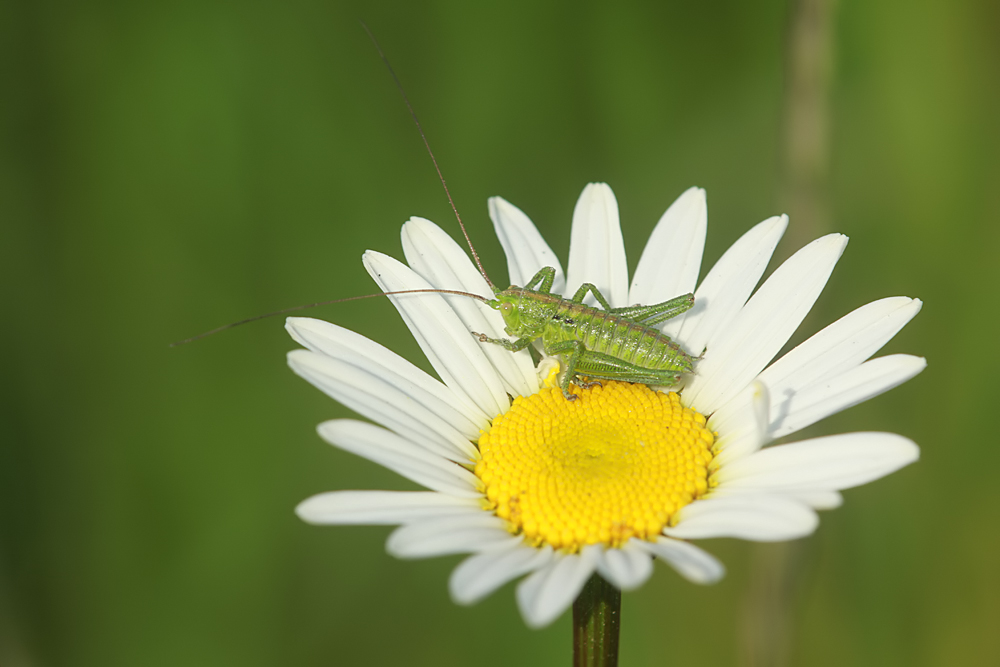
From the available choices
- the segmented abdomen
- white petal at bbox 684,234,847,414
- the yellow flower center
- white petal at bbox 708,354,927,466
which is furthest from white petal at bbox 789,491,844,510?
the segmented abdomen

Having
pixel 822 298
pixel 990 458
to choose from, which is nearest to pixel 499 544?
pixel 822 298

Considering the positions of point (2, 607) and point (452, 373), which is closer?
point (452, 373)

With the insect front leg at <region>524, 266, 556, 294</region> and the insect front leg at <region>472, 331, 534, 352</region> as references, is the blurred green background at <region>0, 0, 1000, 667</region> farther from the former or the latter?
the insect front leg at <region>472, 331, 534, 352</region>

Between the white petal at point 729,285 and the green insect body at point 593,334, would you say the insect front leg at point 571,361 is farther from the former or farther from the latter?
the white petal at point 729,285

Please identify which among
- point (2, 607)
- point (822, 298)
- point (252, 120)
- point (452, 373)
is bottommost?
point (2, 607)

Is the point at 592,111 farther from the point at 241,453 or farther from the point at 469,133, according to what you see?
the point at 241,453

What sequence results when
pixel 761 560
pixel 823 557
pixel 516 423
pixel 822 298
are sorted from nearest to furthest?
pixel 516 423, pixel 761 560, pixel 822 298, pixel 823 557

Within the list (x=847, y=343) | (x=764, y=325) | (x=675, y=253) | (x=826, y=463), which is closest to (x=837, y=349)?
(x=847, y=343)
